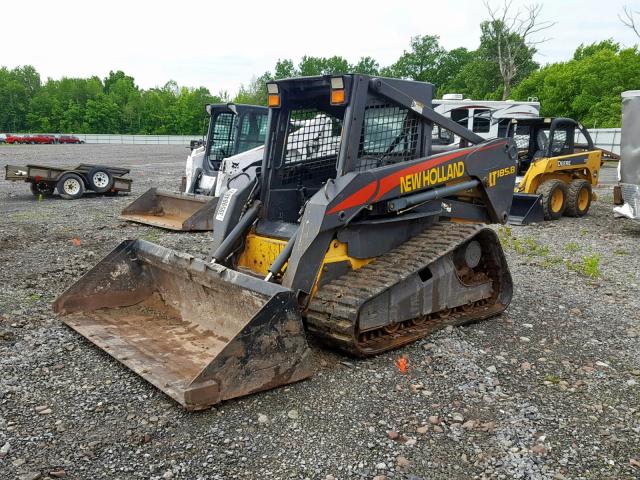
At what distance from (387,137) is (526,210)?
750 centimetres

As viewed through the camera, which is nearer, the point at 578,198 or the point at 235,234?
the point at 235,234

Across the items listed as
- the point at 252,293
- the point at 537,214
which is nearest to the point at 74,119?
the point at 537,214

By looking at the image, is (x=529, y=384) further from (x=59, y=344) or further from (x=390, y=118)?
(x=59, y=344)

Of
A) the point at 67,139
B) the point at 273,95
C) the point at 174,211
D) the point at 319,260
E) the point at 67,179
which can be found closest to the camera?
the point at 319,260

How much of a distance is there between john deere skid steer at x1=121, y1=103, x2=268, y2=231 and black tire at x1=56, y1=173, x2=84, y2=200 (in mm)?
3195

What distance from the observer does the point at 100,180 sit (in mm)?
14820

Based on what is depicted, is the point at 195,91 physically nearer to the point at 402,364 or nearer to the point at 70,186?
the point at 70,186

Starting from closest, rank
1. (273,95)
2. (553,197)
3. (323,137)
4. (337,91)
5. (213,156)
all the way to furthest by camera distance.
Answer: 1. (337,91)
2. (273,95)
3. (323,137)
4. (553,197)
5. (213,156)

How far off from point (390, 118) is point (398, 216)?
0.83m

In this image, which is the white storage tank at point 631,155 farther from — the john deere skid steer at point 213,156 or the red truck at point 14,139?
the red truck at point 14,139

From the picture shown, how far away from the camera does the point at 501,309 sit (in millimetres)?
5590

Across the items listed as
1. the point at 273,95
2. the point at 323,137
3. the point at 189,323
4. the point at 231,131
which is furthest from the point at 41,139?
the point at 189,323

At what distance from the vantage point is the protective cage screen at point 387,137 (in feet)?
15.9

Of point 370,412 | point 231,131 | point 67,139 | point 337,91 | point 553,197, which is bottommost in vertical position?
point 370,412
